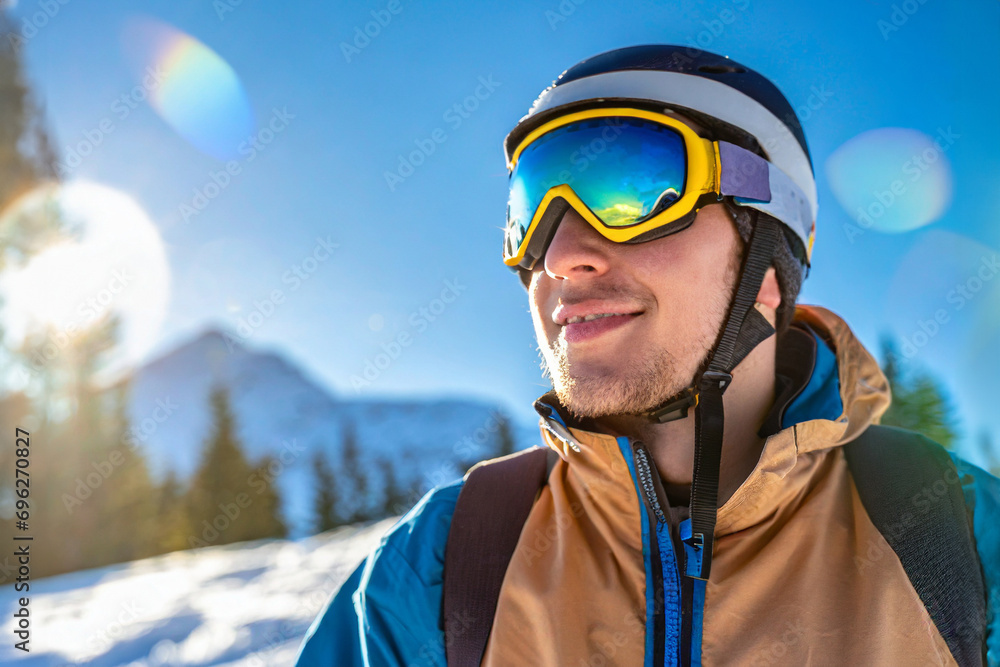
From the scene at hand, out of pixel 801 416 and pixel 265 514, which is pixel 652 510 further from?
pixel 265 514

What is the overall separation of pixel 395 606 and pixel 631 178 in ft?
5.77

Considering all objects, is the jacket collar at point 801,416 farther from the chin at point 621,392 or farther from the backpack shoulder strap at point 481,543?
the backpack shoulder strap at point 481,543

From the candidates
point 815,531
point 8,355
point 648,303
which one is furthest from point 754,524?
point 8,355

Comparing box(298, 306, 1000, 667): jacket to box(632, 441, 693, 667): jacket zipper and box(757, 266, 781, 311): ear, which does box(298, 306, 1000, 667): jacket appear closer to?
box(632, 441, 693, 667): jacket zipper

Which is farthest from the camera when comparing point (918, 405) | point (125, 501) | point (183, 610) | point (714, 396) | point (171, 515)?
point (171, 515)

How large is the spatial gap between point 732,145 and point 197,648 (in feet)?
24.8

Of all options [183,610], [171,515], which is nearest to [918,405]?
[183,610]

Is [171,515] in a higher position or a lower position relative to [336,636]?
lower

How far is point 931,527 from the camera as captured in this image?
5.06 feet

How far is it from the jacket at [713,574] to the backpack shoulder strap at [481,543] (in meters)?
0.05

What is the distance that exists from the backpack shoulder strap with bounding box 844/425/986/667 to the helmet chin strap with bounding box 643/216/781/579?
0.48 metres

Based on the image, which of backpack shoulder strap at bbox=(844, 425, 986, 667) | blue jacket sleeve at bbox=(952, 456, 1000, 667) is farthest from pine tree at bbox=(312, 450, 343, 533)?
blue jacket sleeve at bbox=(952, 456, 1000, 667)

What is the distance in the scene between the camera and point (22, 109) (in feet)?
49.0

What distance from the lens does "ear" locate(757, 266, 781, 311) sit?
217 centimetres
